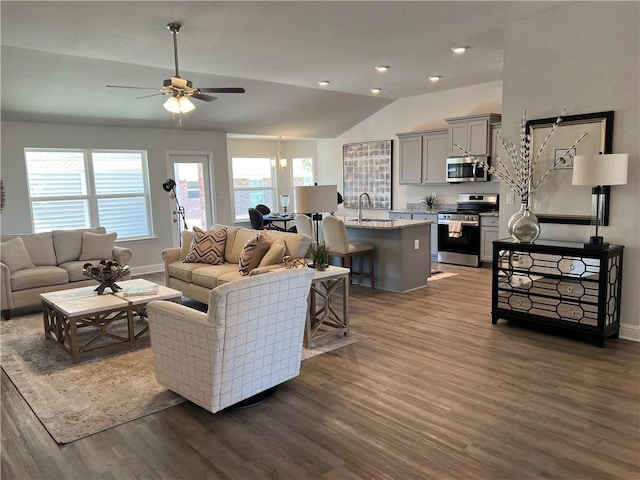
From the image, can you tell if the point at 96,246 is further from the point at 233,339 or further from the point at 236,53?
the point at 233,339

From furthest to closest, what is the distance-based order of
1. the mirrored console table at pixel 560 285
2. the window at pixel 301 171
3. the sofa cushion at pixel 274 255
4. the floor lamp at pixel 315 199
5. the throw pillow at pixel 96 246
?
the window at pixel 301 171, the throw pillow at pixel 96 246, the sofa cushion at pixel 274 255, the floor lamp at pixel 315 199, the mirrored console table at pixel 560 285

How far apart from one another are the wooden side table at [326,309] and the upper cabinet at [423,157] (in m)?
4.31

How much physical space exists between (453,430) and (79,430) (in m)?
2.15

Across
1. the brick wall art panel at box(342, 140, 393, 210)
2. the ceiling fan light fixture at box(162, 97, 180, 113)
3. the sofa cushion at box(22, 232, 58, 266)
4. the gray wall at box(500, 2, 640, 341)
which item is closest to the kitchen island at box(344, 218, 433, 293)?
the gray wall at box(500, 2, 640, 341)

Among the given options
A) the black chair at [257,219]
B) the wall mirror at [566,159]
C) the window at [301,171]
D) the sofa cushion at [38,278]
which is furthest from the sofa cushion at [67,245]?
the window at [301,171]

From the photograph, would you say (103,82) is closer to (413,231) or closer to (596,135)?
(413,231)

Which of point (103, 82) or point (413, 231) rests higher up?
point (103, 82)

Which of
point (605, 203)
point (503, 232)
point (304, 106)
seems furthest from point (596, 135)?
point (304, 106)

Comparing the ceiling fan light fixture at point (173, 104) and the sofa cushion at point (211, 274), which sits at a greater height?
the ceiling fan light fixture at point (173, 104)

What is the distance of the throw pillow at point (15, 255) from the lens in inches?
204

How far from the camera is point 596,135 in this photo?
3926 millimetres

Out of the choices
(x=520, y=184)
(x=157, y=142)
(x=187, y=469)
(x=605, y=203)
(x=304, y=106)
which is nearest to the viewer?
(x=187, y=469)

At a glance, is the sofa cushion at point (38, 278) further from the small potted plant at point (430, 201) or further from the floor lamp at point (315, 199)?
the small potted plant at point (430, 201)

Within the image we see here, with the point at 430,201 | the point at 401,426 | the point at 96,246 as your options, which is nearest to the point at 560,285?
the point at 401,426
